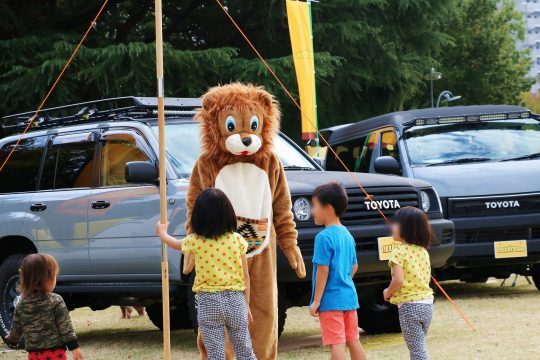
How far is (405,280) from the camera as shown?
6.56 metres

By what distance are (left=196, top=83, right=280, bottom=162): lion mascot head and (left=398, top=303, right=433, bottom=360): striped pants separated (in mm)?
1382

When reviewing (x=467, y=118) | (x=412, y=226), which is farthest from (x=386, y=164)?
(x=412, y=226)

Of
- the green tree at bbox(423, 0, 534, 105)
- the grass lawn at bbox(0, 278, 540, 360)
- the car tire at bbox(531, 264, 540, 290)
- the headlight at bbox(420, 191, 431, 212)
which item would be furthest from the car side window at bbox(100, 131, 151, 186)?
the green tree at bbox(423, 0, 534, 105)

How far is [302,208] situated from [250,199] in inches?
51.7

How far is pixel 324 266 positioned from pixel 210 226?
38.3 inches

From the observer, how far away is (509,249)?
11.3 metres

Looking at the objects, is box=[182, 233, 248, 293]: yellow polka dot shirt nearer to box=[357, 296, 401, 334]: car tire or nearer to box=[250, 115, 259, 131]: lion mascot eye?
box=[250, 115, 259, 131]: lion mascot eye

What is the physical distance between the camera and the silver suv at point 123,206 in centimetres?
830

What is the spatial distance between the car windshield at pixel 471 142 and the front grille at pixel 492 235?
3.00 feet

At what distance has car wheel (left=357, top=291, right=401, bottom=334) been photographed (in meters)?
9.41

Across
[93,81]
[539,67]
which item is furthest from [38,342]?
[539,67]

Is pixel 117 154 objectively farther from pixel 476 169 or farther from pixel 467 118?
pixel 467 118

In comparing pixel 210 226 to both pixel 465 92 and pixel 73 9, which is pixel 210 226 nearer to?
pixel 73 9

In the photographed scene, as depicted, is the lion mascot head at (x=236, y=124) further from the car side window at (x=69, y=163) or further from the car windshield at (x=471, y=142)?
the car windshield at (x=471, y=142)
